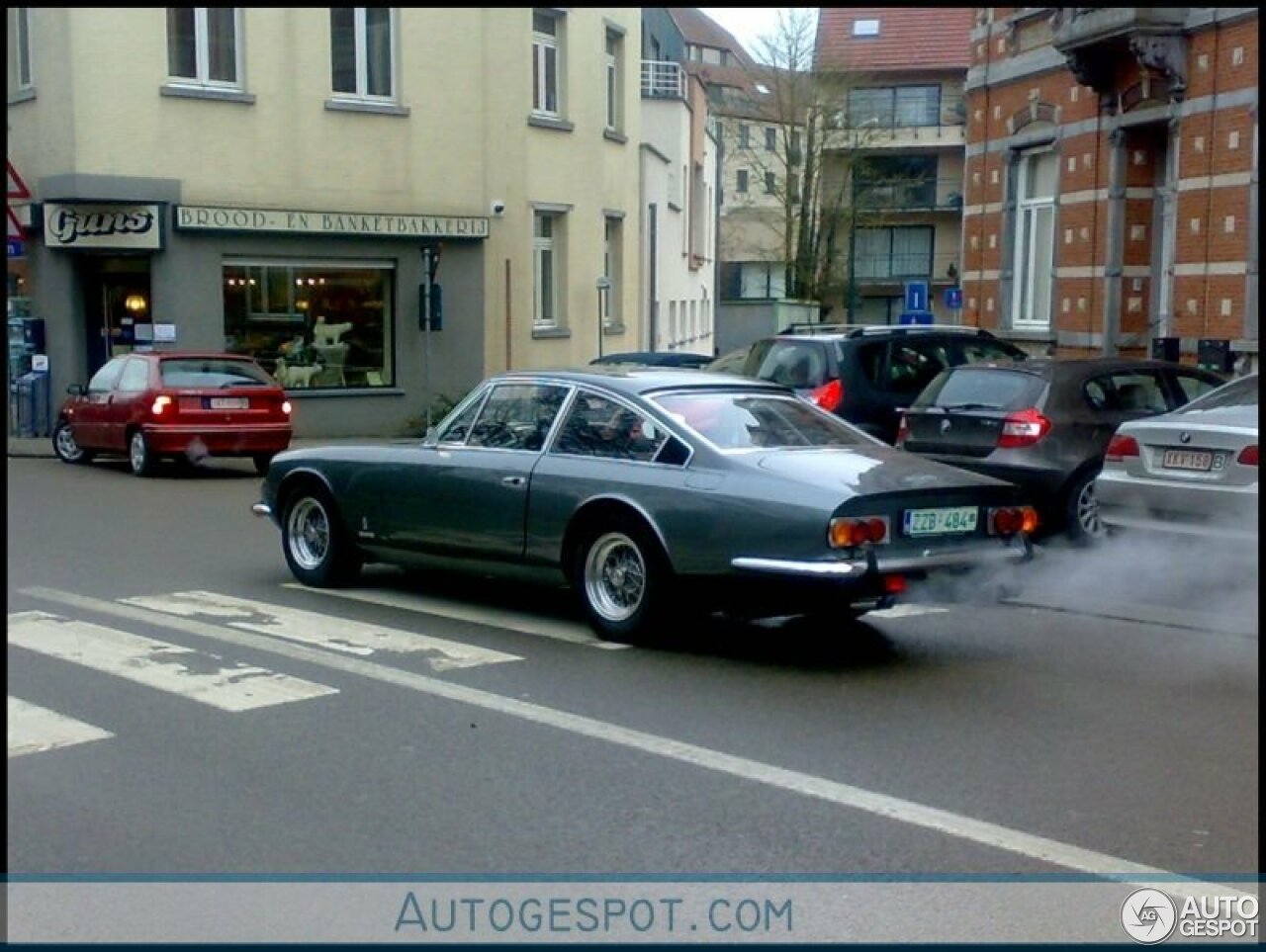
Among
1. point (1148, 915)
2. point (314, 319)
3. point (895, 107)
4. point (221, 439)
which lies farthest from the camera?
point (895, 107)

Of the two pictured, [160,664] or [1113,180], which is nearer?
[160,664]

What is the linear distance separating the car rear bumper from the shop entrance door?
19.0 ft

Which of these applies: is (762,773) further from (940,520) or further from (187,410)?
(187,410)

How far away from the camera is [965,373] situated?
1267cm

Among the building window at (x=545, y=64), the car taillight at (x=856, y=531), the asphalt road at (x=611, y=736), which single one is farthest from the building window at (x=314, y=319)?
the car taillight at (x=856, y=531)

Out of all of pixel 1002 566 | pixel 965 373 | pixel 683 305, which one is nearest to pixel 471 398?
pixel 1002 566

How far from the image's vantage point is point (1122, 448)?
9648mm

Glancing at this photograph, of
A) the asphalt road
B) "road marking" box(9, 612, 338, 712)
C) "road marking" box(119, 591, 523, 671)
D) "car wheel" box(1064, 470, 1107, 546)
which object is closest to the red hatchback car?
the asphalt road

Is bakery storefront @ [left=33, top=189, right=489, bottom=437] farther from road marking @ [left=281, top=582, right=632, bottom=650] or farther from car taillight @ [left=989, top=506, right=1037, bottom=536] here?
car taillight @ [left=989, top=506, right=1037, bottom=536]

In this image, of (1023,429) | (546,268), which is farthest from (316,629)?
(546,268)

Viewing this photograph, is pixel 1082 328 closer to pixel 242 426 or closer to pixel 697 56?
pixel 242 426

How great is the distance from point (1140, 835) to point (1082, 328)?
16218 millimetres

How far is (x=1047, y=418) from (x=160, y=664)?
268 inches

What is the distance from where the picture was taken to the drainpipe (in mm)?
19766
